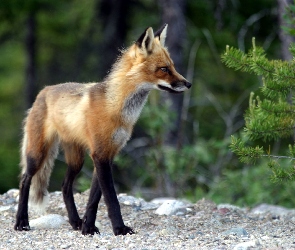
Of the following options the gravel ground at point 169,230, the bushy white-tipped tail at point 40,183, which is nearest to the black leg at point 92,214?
the gravel ground at point 169,230

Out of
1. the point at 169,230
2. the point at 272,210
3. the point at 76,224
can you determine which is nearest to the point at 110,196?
the point at 169,230

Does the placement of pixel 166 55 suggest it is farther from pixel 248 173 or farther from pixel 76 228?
pixel 248 173

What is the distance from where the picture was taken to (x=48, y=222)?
24.3ft

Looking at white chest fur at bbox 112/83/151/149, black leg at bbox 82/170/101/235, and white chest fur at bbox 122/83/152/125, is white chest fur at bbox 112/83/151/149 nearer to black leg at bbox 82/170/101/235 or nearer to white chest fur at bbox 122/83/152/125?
white chest fur at bbox 122/83/152/125

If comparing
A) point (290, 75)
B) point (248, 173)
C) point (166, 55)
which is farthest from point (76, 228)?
point (248, 173)

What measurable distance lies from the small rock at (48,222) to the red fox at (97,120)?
0.14 metres

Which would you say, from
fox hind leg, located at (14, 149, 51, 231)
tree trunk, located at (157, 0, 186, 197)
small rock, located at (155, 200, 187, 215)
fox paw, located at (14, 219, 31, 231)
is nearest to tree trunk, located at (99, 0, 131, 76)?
tree trunk, located at (157, 0, 186, 197)

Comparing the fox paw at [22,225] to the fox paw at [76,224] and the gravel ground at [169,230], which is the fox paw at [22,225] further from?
the fox paw at [76,224]

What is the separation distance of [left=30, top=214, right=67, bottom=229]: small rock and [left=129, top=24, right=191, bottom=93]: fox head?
205 cm

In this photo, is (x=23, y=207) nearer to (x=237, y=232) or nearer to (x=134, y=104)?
(x=134, y=104)

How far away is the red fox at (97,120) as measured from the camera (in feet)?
22.3

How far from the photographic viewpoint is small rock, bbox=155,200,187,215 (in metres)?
8.04

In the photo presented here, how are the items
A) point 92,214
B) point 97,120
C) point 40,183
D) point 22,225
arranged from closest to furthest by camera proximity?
point 97,120
point 92,214
point 22,225
point 40,183

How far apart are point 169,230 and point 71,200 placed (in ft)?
4.66
